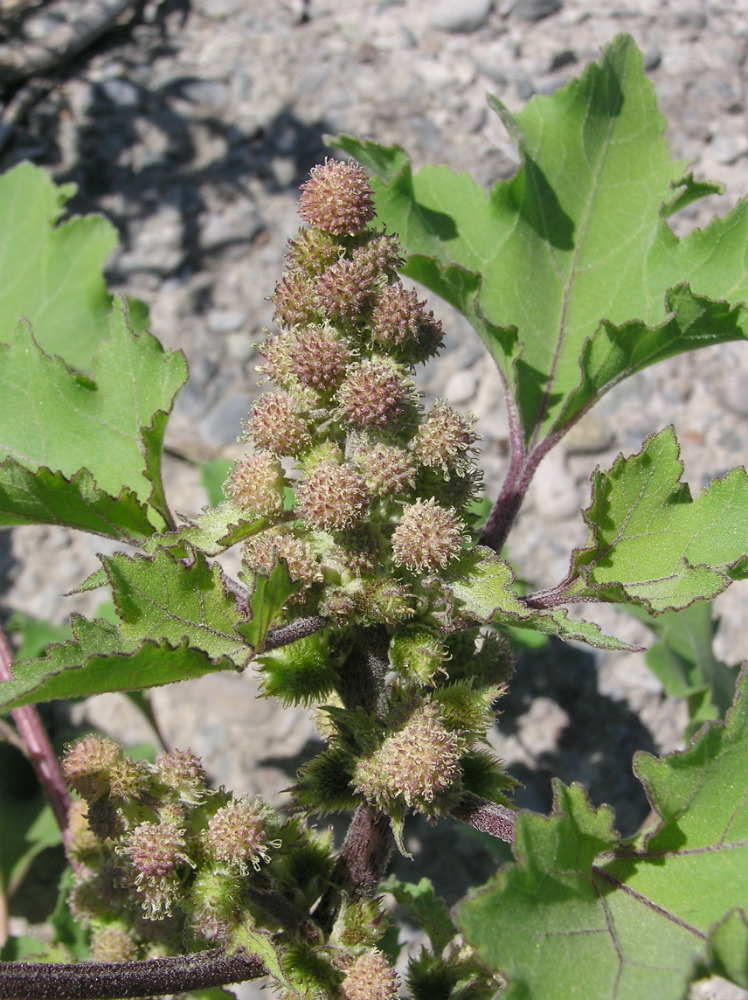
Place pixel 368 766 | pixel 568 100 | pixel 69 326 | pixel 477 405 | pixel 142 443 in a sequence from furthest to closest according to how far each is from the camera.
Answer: pixel 477 405 < pixel 69 326 < pixel 568 100 < pixel 142 443 < pixel 368 766

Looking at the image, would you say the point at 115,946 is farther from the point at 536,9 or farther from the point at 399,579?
the point at 536,9

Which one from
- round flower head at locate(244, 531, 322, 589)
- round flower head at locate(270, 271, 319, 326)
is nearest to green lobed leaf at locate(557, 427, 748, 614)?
round flower head at locate(244, 531, 322, 589)

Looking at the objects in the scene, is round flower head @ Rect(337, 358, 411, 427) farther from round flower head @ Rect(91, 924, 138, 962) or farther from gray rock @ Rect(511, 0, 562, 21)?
gray rock @ Rect(511, 0, 562, 21)

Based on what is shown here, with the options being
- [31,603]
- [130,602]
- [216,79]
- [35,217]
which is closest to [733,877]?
[130,602]

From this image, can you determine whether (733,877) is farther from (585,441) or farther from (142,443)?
(585,441)

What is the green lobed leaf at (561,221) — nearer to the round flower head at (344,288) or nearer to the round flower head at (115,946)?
the round flower head at (344,288)

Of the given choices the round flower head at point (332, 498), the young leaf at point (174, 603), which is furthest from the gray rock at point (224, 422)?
the young leaf at point (174, 603)
